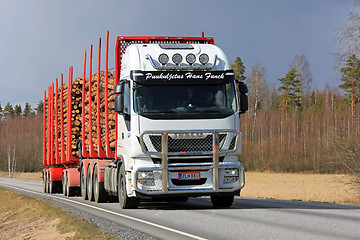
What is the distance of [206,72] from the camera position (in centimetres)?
1297

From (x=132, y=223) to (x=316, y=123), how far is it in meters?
75.8

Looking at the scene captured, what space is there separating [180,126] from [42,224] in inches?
162

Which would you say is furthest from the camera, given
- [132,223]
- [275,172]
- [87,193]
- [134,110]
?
[275,172]

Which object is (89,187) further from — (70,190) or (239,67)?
(239,67)

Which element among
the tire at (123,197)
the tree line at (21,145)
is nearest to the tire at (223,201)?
the tire at (123,197)

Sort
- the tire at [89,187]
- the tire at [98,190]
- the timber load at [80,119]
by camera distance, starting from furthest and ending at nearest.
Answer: the tire at [89,187]
the timber load at [80,119]
the tire at [98,190]

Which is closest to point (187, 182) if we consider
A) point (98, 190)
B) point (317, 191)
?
point (98, 190)

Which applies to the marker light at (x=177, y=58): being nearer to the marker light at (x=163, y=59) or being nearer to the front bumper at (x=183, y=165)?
the marker light at (x=163, y=59)

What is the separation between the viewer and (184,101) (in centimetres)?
1270

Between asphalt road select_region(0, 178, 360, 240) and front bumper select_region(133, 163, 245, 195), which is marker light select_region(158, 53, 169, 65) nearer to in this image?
front bumper select_region(133, 163, 245, 195)

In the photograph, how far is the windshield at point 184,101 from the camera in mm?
12562

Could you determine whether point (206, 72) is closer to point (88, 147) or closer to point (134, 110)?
point (134, 110)

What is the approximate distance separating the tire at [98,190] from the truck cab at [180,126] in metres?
3.62

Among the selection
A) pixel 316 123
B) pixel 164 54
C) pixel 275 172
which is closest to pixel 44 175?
pixel 164 54
